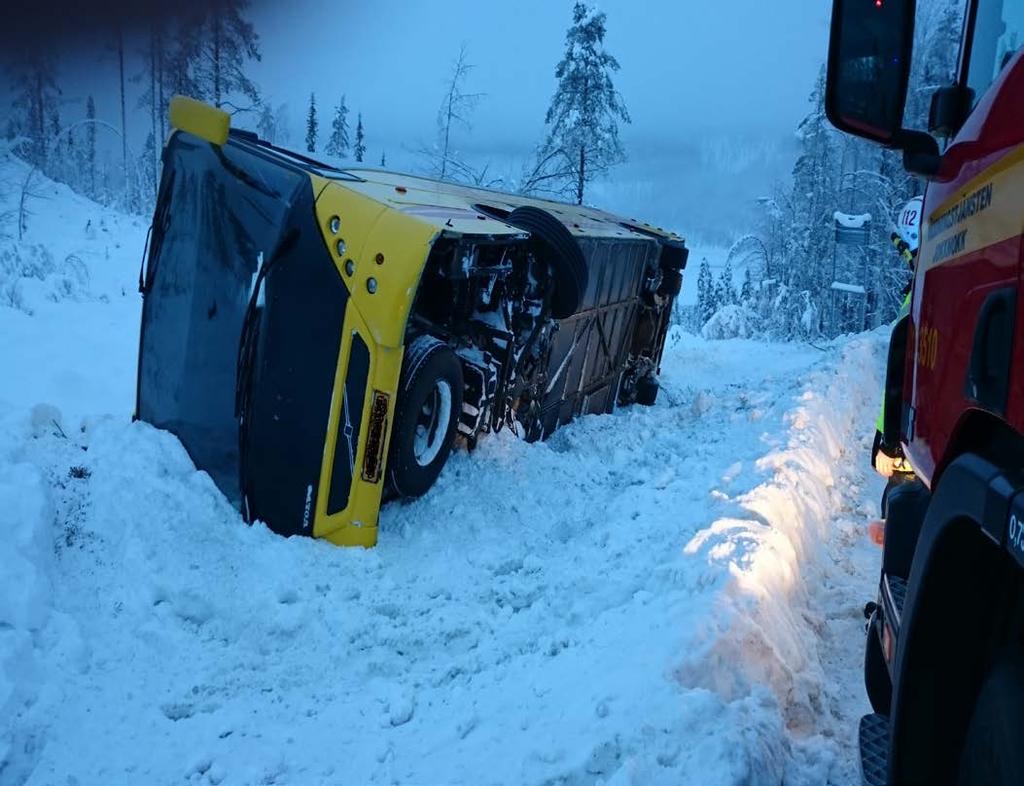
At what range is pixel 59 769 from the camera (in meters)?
2.80

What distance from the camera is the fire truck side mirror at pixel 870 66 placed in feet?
6.86

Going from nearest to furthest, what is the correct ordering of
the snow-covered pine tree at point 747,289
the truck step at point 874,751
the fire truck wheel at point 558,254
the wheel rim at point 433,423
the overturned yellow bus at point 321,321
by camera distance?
the truck step at point 874,751 → the overturned yellow bus at point 321,321 → the wheel rim at point 433,423 → the fire truck wheel at point 558,254 → the snow-covered pine tree at point 747,289

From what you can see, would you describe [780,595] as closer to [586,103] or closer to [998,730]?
[998,730]

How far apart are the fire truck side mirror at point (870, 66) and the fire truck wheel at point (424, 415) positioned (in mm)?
3220

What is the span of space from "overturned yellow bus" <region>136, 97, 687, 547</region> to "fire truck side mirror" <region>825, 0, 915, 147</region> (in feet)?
8.68

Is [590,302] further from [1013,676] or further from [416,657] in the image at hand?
[1013,676]

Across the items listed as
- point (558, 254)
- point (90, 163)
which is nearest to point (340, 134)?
point (90, 163)

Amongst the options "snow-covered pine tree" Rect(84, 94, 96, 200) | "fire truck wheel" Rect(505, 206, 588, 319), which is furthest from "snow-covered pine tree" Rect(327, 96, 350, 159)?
"fire truck wheel" Rect(505, 206, 588, 319)

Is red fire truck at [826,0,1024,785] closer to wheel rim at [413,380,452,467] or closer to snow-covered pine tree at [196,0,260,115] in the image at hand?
wheel rim at [413,380,452,467]

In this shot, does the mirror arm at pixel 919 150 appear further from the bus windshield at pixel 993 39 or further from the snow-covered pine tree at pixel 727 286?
the snow-covered pine tree at pixel 727 286

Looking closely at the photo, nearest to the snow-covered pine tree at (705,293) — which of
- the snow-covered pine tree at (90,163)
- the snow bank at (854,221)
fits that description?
the snow bank at (854,221)

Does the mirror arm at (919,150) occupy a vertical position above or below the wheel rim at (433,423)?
above

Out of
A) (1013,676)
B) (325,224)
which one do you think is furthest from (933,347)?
(325,224)

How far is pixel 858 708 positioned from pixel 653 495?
242 centimetres
